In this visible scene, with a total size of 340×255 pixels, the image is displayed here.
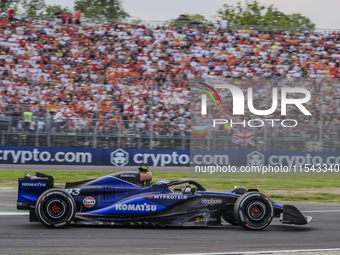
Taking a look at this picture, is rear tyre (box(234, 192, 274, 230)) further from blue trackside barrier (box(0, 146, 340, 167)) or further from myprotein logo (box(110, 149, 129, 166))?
myprotein logo (box(110, 149, 129, 166))

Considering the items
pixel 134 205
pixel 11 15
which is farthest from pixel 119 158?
pixel 11 15

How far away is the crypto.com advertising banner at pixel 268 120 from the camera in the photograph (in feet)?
52.4

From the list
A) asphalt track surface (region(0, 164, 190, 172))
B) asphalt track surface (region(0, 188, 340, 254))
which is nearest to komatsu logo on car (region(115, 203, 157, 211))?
asphalt track surface (region(0, 188, 340, 254))

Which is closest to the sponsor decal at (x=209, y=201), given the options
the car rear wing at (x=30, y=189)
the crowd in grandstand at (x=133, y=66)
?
the car rear wing at (x=30, y=189)

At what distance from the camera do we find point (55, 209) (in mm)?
6574

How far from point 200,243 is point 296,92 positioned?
1244 centimetres

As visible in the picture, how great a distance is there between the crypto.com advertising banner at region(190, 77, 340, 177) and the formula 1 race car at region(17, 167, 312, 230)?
29.4 feet

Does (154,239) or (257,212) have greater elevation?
(257,212)

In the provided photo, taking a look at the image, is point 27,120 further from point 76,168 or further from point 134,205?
point 134,205

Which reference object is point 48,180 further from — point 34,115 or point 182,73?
point 182,73

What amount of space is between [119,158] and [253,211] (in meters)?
10.1

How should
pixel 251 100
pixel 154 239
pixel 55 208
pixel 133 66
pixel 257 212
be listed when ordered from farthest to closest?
pixel 133 66
pixel 251 100
pixel 257 212
pixel 55 208
pixel 154 239

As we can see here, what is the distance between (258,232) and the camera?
6781 millimetres

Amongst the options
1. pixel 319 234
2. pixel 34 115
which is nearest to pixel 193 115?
pixel 34 115
